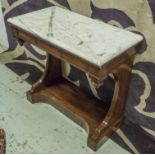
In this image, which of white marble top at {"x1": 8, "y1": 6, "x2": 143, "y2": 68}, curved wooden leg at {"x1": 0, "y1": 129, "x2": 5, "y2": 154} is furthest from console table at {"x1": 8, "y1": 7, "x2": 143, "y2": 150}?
curved wooden leg at {"x1": 0, "y1": 129, "x2": 5, "y2": 154}

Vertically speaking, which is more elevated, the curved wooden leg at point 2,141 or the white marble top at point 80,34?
the white marble top at point 80,34

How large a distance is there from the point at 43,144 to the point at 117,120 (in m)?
0.39

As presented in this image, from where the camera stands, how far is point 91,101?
4.62ft

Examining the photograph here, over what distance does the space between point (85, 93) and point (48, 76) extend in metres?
0.24

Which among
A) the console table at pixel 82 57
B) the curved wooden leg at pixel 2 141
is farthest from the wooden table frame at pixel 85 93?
the curved wooden leg at pixel 2 141

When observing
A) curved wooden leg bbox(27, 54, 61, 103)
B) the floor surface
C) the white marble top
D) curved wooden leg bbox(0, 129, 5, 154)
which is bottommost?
the floor surface

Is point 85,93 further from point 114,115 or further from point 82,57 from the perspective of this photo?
point 82,57

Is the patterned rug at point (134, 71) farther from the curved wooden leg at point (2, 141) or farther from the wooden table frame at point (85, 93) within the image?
the curved wooden leg at point (2, 141)

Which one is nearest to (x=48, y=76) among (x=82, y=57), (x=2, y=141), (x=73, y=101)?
(x=73, y=101)

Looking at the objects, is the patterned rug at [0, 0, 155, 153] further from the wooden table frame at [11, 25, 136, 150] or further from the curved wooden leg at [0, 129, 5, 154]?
the curved wooden leg at [0, 129, 5, 154]

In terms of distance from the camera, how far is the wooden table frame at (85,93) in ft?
3.29

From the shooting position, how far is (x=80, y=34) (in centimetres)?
107

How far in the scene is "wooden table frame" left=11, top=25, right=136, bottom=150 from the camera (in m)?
1.00

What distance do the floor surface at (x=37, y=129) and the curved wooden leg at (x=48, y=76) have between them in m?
0.08
